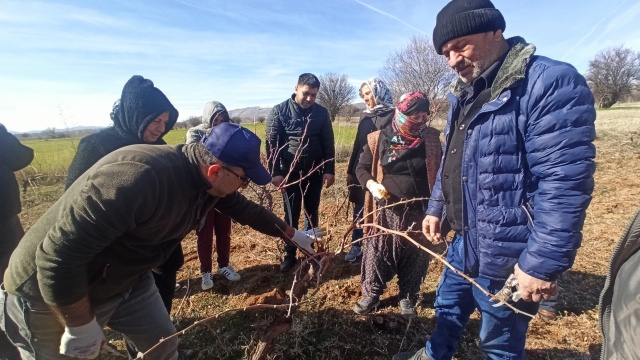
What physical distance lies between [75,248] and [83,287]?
0.22m

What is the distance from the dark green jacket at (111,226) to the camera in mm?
1183

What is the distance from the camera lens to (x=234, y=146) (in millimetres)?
1339

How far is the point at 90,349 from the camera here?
1463mm

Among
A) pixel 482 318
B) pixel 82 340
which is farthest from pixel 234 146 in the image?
pixel 482 318

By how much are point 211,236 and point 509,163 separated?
268 centimetres

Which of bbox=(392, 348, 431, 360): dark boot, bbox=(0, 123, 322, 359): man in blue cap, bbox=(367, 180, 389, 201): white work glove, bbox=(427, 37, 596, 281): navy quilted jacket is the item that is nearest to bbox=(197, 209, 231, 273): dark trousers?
bbox=(0, 123, 322, 359): man in blue cap

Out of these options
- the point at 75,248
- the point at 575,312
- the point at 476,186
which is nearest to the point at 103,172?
the point at 75,248

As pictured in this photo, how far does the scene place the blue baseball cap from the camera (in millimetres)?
1340

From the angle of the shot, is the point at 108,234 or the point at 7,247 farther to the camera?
the point at 7,247

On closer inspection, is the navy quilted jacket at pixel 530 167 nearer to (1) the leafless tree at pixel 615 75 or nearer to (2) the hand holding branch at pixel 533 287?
(2) the hand holding branch at pixel 533 287

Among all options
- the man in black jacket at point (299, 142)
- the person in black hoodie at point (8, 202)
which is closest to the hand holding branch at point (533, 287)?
the man in black jacket at point (299, 142)

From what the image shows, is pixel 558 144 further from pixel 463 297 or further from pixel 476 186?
pixel 463 297

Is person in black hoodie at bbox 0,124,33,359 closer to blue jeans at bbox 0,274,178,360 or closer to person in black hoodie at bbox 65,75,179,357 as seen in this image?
person in black hoodie at bbox 65,75,179,357

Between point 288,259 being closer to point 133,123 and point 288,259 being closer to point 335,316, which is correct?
point 335,316
